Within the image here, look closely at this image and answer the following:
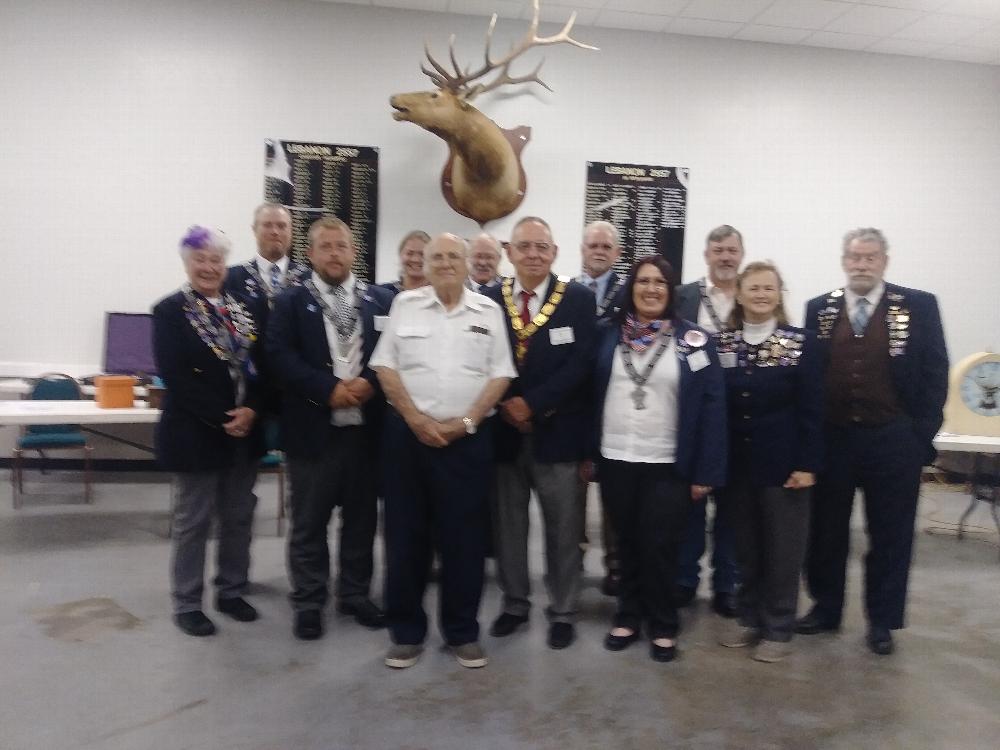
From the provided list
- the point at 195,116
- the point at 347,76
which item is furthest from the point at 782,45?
the point at 195,116

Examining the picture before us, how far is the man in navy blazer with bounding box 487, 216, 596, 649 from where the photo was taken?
268cm

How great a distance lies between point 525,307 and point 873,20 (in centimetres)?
444

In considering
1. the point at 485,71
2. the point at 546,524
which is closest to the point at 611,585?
the point at 546,524

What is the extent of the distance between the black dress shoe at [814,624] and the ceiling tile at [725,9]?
14.0 feet

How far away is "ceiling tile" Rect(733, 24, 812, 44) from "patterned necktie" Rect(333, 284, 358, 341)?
4.41 metres

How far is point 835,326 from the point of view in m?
2.82

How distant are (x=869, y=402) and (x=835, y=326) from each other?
12.9 inches

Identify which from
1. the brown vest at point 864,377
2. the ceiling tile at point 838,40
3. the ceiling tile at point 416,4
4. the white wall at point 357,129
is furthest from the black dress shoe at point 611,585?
the ceiling tile at point 838,40

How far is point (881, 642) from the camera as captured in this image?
2791 millimetres

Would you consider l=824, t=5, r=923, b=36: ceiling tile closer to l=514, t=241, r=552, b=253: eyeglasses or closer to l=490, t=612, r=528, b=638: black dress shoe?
l=514, t=241, r=552, b=253: eyeglasses

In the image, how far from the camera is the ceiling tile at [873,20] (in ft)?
16.9

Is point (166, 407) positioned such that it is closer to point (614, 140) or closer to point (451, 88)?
point (451, 88)

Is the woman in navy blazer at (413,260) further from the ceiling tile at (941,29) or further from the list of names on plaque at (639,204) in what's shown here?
the ceiling tile at (941,29)

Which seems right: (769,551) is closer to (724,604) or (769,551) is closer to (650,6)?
(724,604)
